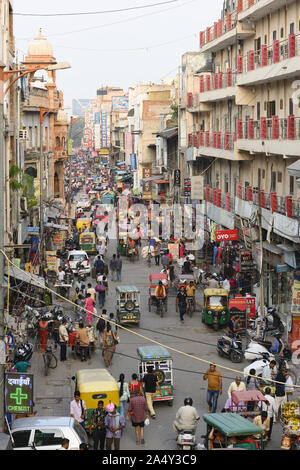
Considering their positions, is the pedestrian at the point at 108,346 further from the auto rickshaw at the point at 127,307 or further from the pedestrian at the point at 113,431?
the pedestrian at the point at 113,431

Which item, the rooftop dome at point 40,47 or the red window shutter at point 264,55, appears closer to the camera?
the red window shutter at point 264,55

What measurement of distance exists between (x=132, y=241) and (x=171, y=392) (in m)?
27.1

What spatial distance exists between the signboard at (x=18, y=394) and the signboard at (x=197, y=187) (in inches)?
1170

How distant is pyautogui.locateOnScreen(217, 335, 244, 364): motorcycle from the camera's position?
2336 cm

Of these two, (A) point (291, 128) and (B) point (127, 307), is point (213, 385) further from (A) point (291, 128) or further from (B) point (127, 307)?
(A) point (291, 128)

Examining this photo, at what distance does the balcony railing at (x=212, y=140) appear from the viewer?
3940 cm

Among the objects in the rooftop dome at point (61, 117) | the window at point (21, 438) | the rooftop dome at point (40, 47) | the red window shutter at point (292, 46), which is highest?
the rooftop dome at point (40, 47)

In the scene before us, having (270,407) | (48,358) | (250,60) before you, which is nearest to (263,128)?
(250,60)

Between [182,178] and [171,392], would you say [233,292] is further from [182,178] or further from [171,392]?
[182,178]

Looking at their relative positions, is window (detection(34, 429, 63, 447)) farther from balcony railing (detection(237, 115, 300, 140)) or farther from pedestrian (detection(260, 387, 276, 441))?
balcony railing (detection(237, 115, 300, 140))

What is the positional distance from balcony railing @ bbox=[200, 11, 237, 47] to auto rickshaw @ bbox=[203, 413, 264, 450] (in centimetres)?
2633

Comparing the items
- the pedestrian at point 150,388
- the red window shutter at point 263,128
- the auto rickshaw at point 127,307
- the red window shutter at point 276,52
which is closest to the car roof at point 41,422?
the pedestrian at point 150,388

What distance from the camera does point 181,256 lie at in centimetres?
4269
